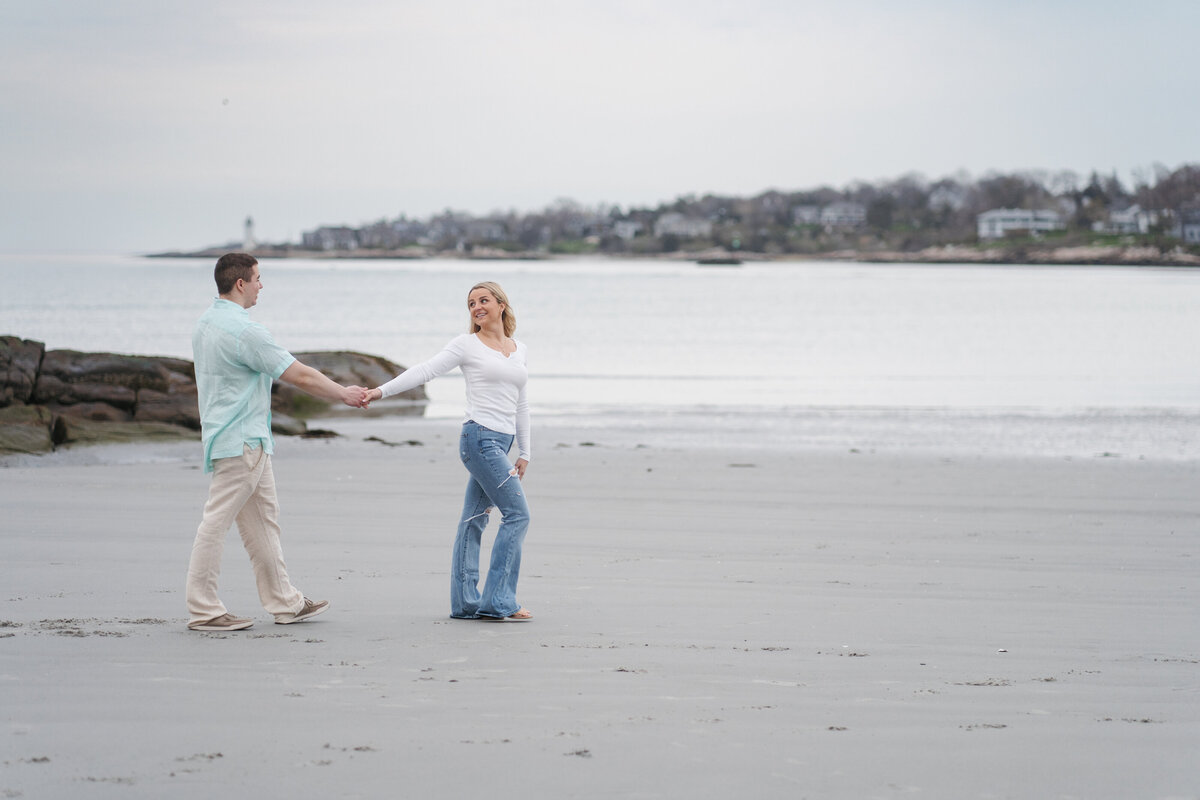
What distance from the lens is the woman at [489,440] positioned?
5.98 meters

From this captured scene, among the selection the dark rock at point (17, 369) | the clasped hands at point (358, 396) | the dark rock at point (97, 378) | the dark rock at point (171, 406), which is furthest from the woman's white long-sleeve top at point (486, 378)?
the dark rock at point (97, 378)

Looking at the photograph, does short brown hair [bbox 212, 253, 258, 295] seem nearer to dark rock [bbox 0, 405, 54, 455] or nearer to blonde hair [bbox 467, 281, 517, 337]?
blonde hair [bbox 467, 281, 517, 337]

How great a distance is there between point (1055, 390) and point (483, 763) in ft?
83.7

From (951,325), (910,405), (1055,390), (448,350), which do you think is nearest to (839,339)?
(951,325)

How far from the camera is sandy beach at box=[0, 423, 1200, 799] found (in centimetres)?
406

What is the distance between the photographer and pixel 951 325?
185 ft

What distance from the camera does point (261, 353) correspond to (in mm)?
5508

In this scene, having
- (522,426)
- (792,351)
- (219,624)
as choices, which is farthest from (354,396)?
(792,351)

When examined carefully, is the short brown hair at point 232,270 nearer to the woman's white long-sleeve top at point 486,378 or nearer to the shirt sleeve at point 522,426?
the woman's white long-sleeve top at point 486,378

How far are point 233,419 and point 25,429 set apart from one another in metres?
8.43

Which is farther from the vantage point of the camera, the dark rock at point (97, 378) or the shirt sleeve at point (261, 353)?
the dark rock at point (97, 378)

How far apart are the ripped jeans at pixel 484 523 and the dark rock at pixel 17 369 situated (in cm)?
972

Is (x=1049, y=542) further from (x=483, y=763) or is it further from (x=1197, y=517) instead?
(x=483, y=763)

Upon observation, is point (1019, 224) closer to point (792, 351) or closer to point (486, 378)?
point (792, 351)
